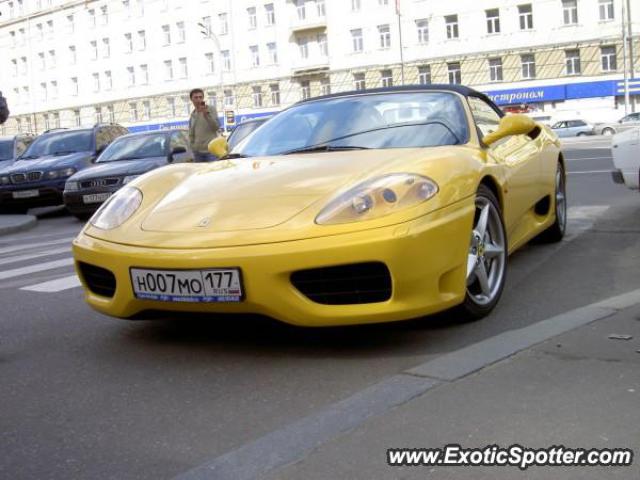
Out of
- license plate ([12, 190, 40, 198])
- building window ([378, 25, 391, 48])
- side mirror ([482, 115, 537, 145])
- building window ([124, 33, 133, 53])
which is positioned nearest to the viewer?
side mirror ([482, 115, 537, 145])

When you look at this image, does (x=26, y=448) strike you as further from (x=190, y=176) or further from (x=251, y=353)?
(x=190, y=176)

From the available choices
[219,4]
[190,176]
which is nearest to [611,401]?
[190,176]

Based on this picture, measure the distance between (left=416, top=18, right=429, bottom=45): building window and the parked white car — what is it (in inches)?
1796

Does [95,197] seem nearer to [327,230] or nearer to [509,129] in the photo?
[509,129]

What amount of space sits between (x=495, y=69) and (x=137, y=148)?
133ft

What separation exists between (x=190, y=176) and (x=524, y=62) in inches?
1870

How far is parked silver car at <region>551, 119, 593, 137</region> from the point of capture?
44.2 metres

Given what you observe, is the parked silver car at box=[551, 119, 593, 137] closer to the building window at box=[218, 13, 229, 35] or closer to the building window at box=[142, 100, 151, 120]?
the building window at box=[218, 13, 229, 35]

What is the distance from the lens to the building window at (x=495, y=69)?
49875 mm

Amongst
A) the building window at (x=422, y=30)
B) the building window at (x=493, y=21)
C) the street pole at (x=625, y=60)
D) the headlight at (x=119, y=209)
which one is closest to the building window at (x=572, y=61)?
the street pole at (x=625, y=60)

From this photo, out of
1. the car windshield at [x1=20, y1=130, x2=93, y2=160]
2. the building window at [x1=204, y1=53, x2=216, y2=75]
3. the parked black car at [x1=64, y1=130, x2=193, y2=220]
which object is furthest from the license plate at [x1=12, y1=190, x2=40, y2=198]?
the building window at [x1=204, y1=53, x2=216, y2=75]

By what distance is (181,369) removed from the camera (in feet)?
11.8

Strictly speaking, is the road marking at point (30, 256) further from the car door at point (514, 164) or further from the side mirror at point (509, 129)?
the side mirror at point (509, 129)

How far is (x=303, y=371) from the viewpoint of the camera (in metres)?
3.50
